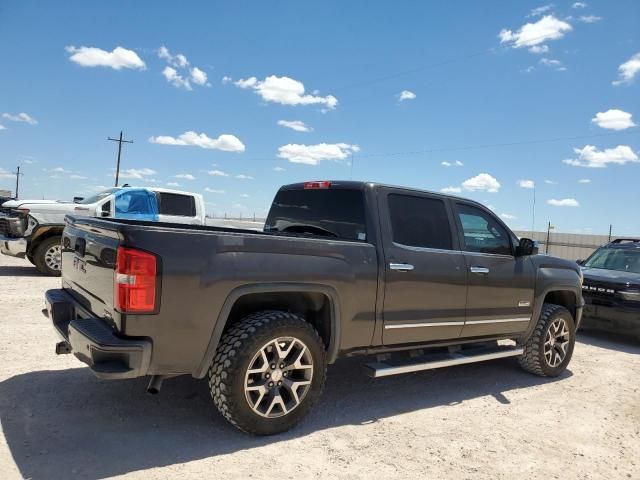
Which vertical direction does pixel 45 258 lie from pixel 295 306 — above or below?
below

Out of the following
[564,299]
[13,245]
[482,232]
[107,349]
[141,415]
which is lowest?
[141,415]

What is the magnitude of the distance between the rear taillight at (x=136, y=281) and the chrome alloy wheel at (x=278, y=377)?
84cm

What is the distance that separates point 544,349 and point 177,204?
8.75m

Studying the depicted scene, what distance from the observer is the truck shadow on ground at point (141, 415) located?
3.17 metres

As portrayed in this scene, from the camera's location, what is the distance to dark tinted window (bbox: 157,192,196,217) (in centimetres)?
1168

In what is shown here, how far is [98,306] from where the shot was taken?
348cm

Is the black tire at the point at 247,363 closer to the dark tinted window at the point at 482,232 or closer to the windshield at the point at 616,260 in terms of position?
the dark tinted window at the point at 482,232

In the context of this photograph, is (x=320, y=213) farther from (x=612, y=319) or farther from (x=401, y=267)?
(x=612, y=319)

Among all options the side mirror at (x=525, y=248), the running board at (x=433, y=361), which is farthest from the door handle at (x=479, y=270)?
the running board at (x=433, y=361)

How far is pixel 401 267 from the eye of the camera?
13.8 ft

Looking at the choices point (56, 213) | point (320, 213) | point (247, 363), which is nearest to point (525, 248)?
point (320, 213)

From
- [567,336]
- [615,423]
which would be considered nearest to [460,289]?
[615,423]

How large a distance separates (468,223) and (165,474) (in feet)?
11.5

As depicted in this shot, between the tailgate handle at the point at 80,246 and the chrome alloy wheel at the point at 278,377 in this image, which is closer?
the chrome alloy wheel at the point at 278,377
